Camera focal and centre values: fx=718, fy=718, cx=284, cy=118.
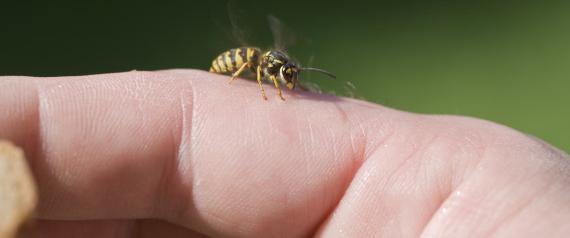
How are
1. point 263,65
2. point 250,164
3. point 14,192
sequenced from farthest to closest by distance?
point 263,65 → point 250,164 → point 14,192

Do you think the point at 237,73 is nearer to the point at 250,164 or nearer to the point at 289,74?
the point at 289,74

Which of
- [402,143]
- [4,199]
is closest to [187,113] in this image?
[402,143]

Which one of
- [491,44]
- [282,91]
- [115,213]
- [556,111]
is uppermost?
[282,91]

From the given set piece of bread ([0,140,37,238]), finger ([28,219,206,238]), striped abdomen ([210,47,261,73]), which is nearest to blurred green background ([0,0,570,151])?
striped abdomen ([210,47,261,73])

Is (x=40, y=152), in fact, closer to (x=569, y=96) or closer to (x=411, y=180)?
(x=411, y=180)

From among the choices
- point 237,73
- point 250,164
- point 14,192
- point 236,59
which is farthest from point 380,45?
point 14,192

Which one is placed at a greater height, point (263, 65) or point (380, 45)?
point (263, 65)
